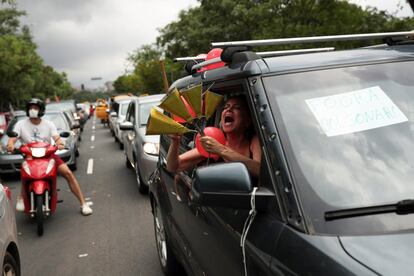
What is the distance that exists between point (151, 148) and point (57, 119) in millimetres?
6400

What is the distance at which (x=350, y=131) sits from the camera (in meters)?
2.08

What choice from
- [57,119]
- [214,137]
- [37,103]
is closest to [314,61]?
[214,137]

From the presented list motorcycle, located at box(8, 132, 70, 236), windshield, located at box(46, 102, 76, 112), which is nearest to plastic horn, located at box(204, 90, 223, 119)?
motorcycle, located at box(8, 132, 70, 236)

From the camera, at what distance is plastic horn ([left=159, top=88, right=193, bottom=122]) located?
2518mm

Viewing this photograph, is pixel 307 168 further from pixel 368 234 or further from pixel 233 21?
pixel 233 21

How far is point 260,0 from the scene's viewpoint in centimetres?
2278

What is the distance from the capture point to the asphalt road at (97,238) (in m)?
5.00

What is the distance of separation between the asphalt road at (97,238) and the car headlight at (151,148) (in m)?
0.86

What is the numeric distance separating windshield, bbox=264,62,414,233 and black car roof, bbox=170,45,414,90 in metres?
0.05

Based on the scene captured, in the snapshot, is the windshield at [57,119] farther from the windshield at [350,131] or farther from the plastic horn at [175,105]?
the windshield at [350,131]

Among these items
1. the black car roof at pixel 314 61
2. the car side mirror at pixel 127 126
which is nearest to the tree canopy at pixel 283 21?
the car side mirror at pixel 127 126

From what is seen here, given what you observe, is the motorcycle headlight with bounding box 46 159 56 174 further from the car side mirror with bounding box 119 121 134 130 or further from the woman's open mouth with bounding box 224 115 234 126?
the woman's open mouth with bounding box 224 115 234 126

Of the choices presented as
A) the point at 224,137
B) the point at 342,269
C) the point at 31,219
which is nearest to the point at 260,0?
the point at 31,219

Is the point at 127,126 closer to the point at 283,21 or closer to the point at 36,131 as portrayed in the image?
the point at 36,131
